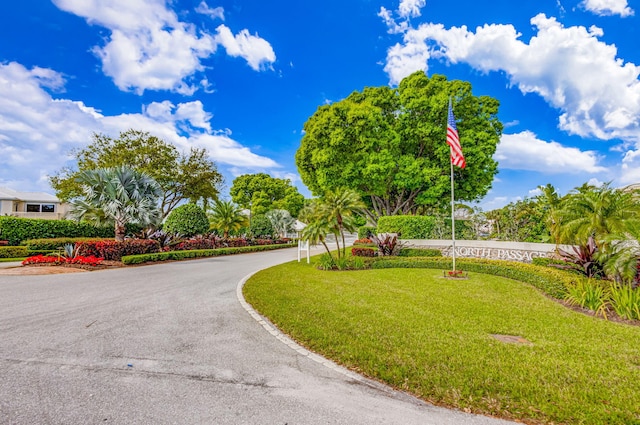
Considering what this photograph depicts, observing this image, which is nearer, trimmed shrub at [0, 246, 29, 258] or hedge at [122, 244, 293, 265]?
hedge at [122, 244, 293, 265]

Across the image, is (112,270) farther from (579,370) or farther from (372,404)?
A: (579,370)

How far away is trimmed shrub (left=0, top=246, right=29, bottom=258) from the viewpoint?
663 inches

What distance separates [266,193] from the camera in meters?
50.6

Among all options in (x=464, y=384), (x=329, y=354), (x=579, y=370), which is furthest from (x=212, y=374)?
(x=579, y=370)

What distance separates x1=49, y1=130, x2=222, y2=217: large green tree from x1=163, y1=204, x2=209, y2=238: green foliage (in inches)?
215

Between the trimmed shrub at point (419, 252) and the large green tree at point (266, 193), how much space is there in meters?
34.2

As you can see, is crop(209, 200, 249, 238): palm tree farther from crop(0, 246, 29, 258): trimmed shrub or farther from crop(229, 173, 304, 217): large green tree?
crop(229, 173, 304, 217): large green tree

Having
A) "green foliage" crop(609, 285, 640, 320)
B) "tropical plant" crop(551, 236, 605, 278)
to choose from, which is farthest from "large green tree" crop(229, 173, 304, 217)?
"green foliage" crop(609, 285, 640, 320)

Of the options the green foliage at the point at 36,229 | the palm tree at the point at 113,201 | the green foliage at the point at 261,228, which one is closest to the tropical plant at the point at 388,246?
the palm tree at the point at 113,201

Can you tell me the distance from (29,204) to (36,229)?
86.7ft

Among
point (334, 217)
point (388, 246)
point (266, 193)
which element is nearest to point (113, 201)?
point (334, 217)

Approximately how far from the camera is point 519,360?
14.3 ft

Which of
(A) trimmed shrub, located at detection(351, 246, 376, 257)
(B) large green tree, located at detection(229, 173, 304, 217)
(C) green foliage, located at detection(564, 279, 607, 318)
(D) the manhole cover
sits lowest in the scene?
(D) the manhole cover

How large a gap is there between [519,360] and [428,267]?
1017cm
